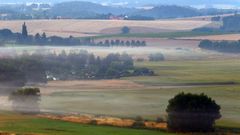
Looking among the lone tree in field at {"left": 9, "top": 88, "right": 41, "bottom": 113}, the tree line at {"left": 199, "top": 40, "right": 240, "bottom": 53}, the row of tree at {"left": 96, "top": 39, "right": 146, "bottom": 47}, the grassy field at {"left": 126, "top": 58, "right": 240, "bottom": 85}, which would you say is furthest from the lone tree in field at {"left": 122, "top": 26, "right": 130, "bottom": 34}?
the lone tree in field at {"left": 9, "top": 88, "right": 41, "bottom": 113}

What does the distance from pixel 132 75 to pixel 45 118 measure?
22.9m

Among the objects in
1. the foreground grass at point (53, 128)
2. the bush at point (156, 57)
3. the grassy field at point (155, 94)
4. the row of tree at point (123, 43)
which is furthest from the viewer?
the row of tree at point (123, 43)

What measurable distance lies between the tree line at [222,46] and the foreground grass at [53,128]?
50166mm

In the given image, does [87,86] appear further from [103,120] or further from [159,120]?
[159,120]

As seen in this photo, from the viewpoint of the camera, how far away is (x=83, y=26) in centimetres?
11100

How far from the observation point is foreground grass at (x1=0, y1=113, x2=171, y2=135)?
29.9 meters

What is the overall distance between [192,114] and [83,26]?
7831 cm

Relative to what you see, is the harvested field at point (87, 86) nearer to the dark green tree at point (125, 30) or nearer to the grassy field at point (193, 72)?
the grassy field at point (193, 72)

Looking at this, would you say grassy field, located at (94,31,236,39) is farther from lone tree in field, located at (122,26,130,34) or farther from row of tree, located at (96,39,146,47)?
row of tree, located at (96,39,146,47)

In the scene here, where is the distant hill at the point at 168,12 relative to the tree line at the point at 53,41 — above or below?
below

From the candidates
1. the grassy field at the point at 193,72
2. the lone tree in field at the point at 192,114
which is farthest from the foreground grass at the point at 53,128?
the grassy field at the point at 193,72

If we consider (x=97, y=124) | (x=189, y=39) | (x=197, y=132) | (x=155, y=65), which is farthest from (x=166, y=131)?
(x=189, y=39)

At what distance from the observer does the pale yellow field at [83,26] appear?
4112 inches

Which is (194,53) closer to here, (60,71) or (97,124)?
Answer: (60,71)
